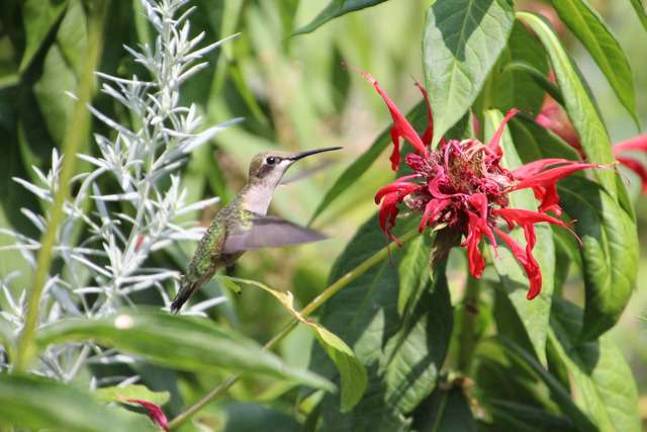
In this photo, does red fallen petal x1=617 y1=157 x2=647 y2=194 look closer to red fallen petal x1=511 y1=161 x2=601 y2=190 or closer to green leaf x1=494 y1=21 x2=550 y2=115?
green leaf x1=494 y1=21 x2=550 y2=115

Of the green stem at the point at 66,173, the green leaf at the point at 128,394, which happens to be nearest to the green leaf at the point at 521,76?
the green leaf at the point at 128,394

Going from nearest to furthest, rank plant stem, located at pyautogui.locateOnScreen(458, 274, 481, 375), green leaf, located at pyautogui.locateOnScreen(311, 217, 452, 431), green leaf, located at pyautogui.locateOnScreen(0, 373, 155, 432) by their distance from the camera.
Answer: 1. green leaf, located at pyautogui.locateOnScreen(0, 373, 155, 432)
2. green leaf, located at pyautogui.locateOnScreen(311, 217, 452, 431)
3. plant stem, located at pyautogui.locateOnScreen(458, 274, 481, 375)

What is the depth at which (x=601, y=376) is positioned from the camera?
3.94 feet

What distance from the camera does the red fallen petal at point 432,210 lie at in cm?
92

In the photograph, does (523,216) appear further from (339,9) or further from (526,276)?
(339,9)

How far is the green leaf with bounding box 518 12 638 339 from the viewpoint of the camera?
106cm

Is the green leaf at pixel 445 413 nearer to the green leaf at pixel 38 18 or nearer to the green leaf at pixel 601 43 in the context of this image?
the green leaf at pixel 601 43

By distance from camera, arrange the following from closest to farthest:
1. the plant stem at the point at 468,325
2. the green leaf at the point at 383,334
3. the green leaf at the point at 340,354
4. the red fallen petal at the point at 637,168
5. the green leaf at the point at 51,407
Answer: the green leaf at the point at 51,407
the green leaf at the point at 340,354
the green leaf at the point at 383,334
the plant stem at the point at 468,325
the red fallen petal at the point at 637,168

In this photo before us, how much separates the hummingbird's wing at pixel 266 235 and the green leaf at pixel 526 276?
221 mm

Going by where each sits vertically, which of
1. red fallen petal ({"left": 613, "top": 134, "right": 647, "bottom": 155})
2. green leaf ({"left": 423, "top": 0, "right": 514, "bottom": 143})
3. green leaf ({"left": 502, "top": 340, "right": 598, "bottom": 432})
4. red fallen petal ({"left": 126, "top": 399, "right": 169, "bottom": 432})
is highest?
green leaf ({"left": 423, "top": 0, "right": 514, "bottom": 143})

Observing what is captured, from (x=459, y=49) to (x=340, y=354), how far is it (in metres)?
0.30

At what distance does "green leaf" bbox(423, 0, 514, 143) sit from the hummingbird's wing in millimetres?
140

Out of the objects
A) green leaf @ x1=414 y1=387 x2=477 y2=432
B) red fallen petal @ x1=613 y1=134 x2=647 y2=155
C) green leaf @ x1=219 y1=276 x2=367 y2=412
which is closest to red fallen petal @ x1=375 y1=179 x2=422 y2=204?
green leaf @ x1=219 y1=276 x2=367 y2=412

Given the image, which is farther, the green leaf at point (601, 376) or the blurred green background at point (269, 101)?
the blurred green background at point (269, 101)
